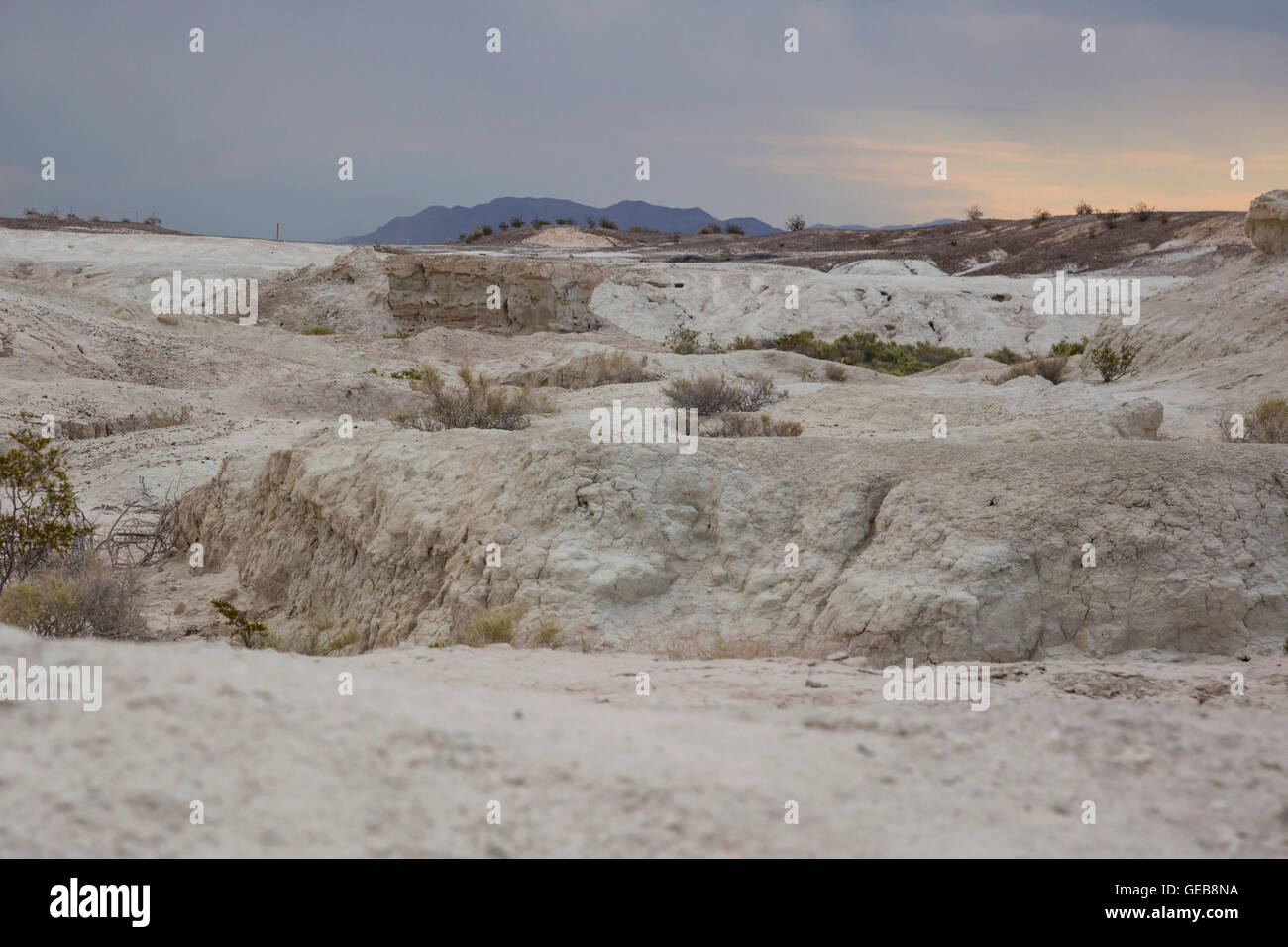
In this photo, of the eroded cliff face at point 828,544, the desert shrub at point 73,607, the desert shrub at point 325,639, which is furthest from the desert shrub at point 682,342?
the desert shrub at point 73,607

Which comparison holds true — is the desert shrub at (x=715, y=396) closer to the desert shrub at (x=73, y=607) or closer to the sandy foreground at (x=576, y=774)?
the desert shrub at (x=73, y=607)

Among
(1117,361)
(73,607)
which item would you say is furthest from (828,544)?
(1117,361)

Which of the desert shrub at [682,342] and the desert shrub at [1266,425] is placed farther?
the desert shrub at [682,342]

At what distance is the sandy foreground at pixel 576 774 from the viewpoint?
2.27m

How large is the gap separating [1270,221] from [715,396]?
884 cm

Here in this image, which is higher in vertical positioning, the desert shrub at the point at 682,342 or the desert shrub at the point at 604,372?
the desert shrub at the point at 682,342

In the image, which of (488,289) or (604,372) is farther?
(488,289)

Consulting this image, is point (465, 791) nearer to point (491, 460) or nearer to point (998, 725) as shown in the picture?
point (998, 725)

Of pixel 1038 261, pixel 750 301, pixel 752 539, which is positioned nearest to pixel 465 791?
pixel 752 539

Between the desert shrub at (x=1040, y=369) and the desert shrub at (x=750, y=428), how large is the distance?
6259 millimetres

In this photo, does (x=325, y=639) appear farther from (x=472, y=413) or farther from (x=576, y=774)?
(x=576, y=774)

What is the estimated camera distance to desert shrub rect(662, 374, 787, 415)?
11312mm

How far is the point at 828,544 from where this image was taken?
628 cm

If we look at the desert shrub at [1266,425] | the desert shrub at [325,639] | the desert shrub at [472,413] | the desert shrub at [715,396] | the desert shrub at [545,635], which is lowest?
the desert shrub at [325,639]
